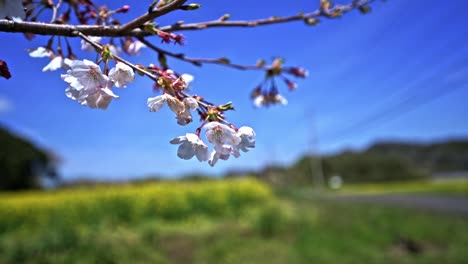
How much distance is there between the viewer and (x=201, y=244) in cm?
634

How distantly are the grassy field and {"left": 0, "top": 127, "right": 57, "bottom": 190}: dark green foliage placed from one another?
838cm

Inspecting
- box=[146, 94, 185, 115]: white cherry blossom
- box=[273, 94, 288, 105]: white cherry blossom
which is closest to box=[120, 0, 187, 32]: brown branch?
box=[146, 94, 185, 115]: white cherry blossom

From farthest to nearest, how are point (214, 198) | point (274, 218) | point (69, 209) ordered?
point (214, 198) < point (69, 209) < point (274, 218)

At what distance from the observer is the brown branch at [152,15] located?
0.57 meters

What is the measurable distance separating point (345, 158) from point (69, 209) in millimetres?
39780

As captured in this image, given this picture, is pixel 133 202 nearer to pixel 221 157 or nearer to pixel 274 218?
pixel 274 218

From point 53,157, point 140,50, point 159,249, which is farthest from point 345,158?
point 140,50

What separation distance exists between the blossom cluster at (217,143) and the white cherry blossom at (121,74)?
0.40ft

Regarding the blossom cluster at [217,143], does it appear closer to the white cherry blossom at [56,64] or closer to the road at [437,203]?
the white cherry blossom at [56,64]

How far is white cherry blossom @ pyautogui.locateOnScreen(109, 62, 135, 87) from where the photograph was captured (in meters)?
0.55

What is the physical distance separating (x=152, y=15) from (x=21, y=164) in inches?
769


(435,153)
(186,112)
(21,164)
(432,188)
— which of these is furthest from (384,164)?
(186,112)

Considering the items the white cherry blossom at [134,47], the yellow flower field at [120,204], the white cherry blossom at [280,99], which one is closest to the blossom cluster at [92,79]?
the white cherry blossom at [134,47]

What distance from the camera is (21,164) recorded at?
17.3 m
